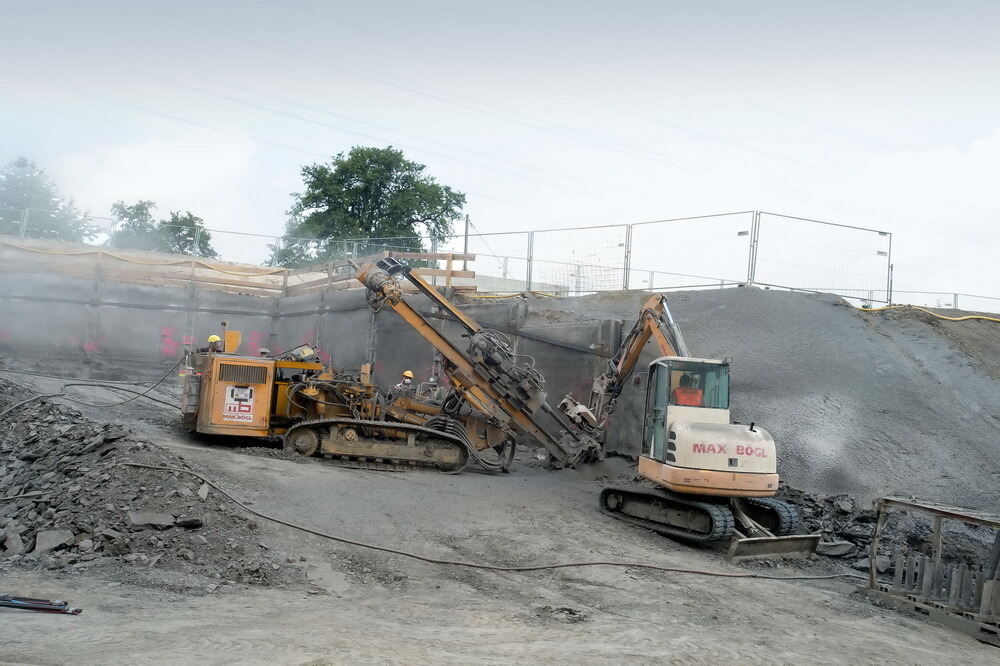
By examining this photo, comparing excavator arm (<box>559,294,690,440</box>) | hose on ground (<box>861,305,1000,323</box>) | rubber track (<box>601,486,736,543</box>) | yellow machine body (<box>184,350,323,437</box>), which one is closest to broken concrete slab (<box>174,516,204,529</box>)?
Answer: yellow machine body (<box>184,350,323,437</box>)

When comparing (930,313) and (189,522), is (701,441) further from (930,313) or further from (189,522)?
(930,313)

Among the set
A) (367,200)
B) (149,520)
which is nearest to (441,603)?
(149,520)

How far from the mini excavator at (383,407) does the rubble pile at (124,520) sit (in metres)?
2.77

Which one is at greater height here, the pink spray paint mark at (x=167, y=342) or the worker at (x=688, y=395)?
the pink spray paint mark at (x=167, y=342)

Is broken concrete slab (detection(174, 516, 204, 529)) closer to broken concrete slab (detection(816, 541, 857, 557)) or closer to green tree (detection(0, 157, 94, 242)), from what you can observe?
broken concrete slab (detection(816, 541, 857, 557))


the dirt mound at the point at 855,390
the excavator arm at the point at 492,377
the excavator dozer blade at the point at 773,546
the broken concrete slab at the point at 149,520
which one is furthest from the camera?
the excavator arm at the point at 492,377

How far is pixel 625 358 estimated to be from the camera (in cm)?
1281

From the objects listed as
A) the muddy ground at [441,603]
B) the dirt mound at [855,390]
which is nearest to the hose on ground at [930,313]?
the dirt mound at [855,390]

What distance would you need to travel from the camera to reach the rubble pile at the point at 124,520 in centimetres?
708

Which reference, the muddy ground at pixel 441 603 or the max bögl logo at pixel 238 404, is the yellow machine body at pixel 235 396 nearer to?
the max bögl logo at pixel 238 404

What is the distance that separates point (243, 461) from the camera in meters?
11.0

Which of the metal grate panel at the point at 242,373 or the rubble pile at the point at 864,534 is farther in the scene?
the metal grate panel at the point at 242,373

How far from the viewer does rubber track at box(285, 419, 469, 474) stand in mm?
12375

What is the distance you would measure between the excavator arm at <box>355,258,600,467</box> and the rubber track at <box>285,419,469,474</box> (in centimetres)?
79
